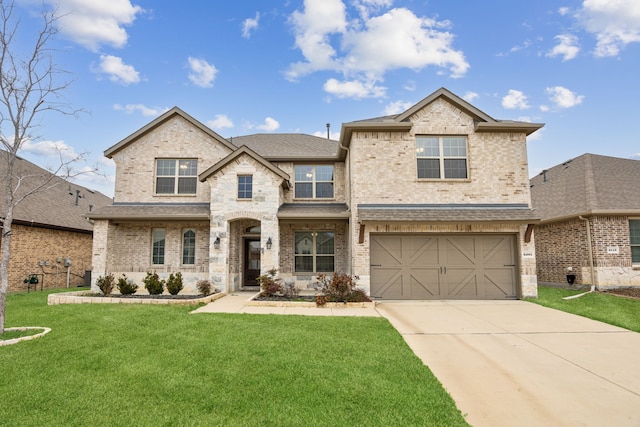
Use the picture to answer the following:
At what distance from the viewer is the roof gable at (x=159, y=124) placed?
48.3ft

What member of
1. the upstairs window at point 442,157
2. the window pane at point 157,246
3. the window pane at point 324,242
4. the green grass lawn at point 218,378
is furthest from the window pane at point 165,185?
the upstairs window at point 442,157

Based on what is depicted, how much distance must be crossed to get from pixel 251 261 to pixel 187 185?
4.73m

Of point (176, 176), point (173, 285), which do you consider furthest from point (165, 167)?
point (173, 285)

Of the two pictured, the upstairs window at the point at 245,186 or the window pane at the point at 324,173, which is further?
the window pane at the point at 324,173

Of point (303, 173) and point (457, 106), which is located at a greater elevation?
point (457, 106)

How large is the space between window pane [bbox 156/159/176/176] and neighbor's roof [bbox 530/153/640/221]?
1784cm

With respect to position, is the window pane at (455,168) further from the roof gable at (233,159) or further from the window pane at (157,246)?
the window pane at (157,246)

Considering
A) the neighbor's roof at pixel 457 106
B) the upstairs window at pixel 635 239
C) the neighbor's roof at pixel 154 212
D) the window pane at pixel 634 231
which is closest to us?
the neighbor's roof at pixel 457 106

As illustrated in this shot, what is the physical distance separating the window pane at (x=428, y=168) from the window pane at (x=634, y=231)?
8.67 meters

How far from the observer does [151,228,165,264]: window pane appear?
14445mm

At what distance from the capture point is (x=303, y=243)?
47.8ft

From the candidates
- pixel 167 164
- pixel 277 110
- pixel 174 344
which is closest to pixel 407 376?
pixel 174 344

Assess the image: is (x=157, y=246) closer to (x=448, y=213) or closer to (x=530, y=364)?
(x=448, y=213)

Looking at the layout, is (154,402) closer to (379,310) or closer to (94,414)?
(94,414)
